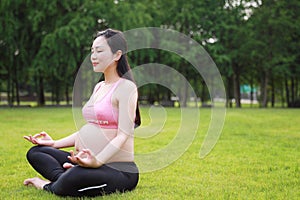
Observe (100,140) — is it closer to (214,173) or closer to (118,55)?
(118,55)

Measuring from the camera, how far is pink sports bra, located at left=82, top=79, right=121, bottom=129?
372 centimetres

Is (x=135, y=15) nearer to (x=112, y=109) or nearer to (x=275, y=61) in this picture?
(x=275, y=61)

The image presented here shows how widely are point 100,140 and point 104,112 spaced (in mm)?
264

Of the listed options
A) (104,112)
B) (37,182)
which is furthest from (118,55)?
(37,182)

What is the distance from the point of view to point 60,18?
2420cm

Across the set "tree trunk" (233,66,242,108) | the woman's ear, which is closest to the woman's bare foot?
the woman's ear

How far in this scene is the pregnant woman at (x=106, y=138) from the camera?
3598mm

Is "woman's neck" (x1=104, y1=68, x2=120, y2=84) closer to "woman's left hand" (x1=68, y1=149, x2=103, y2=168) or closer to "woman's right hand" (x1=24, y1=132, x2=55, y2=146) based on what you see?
"woman's left hand" (x1=68, y1=149, x2=103, y2=168)

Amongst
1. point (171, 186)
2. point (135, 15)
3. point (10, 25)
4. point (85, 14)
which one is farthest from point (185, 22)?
point (171, 186)

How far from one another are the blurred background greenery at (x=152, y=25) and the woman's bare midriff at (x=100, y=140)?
19.4m

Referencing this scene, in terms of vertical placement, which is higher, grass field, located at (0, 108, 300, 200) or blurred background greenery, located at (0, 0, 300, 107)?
blurred background greenery, located at (0, 0, 300, 107)

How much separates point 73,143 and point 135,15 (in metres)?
22.0

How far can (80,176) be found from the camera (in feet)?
11.6

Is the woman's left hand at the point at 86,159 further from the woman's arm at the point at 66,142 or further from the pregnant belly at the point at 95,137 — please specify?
the woman's arm at the point at 66,142
